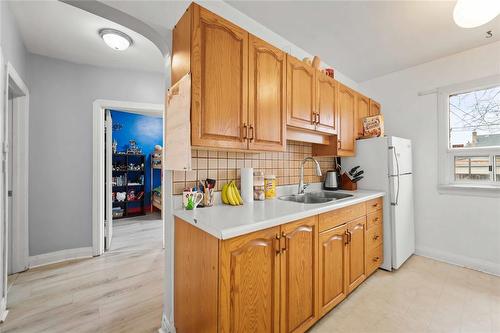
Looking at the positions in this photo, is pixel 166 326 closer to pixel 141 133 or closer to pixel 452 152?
pixel 452 152

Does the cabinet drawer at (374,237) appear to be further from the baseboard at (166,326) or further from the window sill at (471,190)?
the baseboard at (166,326)

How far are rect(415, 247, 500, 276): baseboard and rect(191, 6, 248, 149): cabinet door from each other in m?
2.83

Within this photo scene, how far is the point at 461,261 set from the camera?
2508 mm

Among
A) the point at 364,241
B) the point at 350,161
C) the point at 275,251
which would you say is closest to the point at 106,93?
the point at 275,251

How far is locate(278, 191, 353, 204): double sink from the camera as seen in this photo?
83.7 inches

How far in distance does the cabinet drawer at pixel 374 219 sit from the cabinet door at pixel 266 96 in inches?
46.1

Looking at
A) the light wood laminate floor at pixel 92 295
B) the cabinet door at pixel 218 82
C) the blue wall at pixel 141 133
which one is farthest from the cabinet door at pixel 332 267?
the blue wall at pixel 141 133

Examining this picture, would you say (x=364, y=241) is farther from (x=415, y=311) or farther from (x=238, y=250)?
(x=238, y=250)

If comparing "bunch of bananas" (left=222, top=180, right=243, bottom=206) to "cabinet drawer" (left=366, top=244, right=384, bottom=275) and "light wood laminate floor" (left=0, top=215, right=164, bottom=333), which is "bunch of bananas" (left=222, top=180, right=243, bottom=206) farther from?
"cabinet drawer" (left=366, top=244, right=384, bottom=275)

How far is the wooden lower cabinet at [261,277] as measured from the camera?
104 centimetres

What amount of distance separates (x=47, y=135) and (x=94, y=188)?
0.80 m

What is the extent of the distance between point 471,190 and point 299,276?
2468 millimetres

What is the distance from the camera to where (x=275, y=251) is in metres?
1.21

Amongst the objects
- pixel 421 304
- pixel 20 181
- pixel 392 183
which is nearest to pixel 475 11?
pixel 392 183
